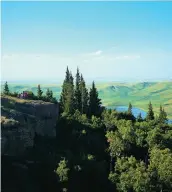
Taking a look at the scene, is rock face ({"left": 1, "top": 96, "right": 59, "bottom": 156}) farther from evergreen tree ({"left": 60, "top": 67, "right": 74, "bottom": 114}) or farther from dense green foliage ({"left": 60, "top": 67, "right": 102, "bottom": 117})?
dense green foliage ({"left": 60, "top": 67, "right": 102, "bottom": 117})

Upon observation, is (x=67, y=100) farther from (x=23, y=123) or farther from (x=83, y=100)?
(x=23, y=123)

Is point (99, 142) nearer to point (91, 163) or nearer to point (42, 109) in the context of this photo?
point (91, 163)

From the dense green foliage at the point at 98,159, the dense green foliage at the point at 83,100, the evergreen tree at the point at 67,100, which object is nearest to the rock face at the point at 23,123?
the dense green foliage at the point at 98,159

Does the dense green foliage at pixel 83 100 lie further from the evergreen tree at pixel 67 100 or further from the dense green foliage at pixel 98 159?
the dense green foliage at pixel 98 159

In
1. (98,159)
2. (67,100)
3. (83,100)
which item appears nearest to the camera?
(98,159)

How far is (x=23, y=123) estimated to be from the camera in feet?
149

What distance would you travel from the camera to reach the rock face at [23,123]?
132 feet

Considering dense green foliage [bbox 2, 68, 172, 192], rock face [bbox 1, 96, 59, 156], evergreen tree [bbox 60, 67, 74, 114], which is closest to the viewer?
rock face [bbox 1, 96, 59, 156]

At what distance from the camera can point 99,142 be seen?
2280 inches

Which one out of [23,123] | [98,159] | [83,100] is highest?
[83,100]

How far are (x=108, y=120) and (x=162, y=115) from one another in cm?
2261

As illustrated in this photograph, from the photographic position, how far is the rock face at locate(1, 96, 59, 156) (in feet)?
132

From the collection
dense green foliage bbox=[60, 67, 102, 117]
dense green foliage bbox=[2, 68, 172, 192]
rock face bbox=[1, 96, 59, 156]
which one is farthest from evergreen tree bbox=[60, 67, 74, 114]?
rock face bbox=[1, 96, 59, 156]

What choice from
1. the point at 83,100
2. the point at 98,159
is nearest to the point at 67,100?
the point at 83,100
